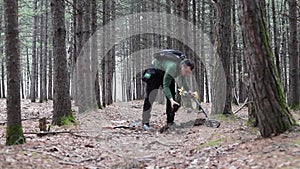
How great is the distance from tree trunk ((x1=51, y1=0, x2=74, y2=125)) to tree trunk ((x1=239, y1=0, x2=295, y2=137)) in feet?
18.2

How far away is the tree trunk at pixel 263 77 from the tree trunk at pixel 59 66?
5.56 meters

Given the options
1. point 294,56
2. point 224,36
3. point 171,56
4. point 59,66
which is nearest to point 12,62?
point 59,66

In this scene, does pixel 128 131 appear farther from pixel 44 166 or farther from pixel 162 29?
pixel 162 29

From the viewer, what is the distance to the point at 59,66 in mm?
9961

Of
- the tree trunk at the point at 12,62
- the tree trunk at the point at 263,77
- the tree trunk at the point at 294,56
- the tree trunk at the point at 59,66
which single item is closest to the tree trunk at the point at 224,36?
the tree trunk at the point at 59,66

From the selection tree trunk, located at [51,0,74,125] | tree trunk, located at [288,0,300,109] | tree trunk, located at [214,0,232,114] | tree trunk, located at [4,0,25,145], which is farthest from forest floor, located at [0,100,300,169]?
tree trunk, located at [288,0,300,109]

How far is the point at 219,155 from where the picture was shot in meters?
5.60

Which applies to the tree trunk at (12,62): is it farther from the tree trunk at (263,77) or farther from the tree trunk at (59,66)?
the tree trunk at (263,77)

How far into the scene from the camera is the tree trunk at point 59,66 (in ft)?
32.2

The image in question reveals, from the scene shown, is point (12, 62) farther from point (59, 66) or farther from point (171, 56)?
point (171, 56)

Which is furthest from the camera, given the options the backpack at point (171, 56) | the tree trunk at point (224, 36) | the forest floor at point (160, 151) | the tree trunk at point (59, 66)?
the tree trunk at point (224, 36)

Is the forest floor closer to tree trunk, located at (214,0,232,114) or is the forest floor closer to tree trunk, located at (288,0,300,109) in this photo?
tree trunk, located at (214,0,232,114)

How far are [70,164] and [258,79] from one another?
3137 mm

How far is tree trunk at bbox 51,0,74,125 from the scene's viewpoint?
9808 mm
